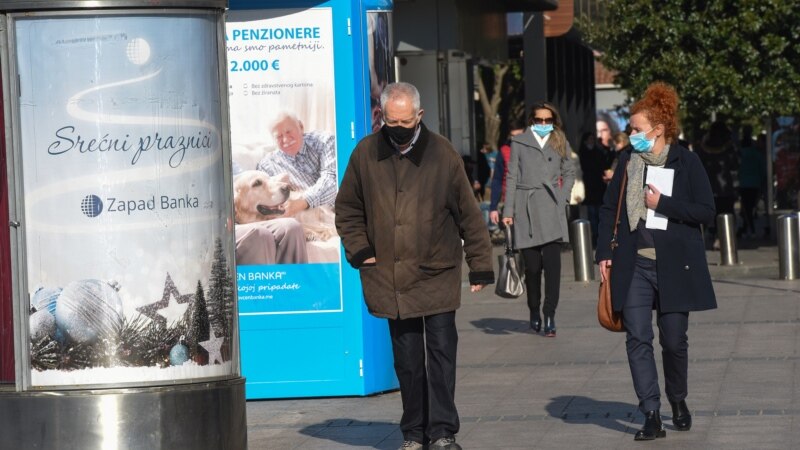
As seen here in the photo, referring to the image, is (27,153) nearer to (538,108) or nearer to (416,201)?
(416,201)

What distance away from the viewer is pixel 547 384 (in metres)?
9.55

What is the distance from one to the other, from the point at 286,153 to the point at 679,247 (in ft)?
8.22

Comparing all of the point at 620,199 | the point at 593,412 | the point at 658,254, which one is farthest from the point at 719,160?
the point at 658,254

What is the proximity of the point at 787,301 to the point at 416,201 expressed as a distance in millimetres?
7613

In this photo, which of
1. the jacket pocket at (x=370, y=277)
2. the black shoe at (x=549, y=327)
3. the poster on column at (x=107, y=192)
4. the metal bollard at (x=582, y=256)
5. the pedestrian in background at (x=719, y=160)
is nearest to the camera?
the poster on column at (x=107, y=192)

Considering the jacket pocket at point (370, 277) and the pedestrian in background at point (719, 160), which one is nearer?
the jacket pocket at point (370, 277)

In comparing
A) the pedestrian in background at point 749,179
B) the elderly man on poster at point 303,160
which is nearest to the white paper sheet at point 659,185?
the elderly man on poster at point 303,160

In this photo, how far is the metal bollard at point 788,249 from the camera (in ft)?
50.9

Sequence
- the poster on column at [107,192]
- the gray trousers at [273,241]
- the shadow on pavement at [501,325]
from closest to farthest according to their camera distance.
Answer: the poster on column at [107,192]
the gray trousers at [273,241]
the shadow on pavement at [501,325]

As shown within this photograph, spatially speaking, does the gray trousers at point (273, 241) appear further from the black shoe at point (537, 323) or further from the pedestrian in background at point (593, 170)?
the pedestrian in background at point (593, 170)

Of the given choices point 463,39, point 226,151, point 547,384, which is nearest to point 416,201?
point 226,151

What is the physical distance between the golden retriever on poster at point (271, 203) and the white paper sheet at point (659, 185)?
210 centimetres

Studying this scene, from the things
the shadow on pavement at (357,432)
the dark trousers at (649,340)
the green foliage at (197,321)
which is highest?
the green foliage at (197,321)

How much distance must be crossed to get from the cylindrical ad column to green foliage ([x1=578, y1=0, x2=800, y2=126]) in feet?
45.6
